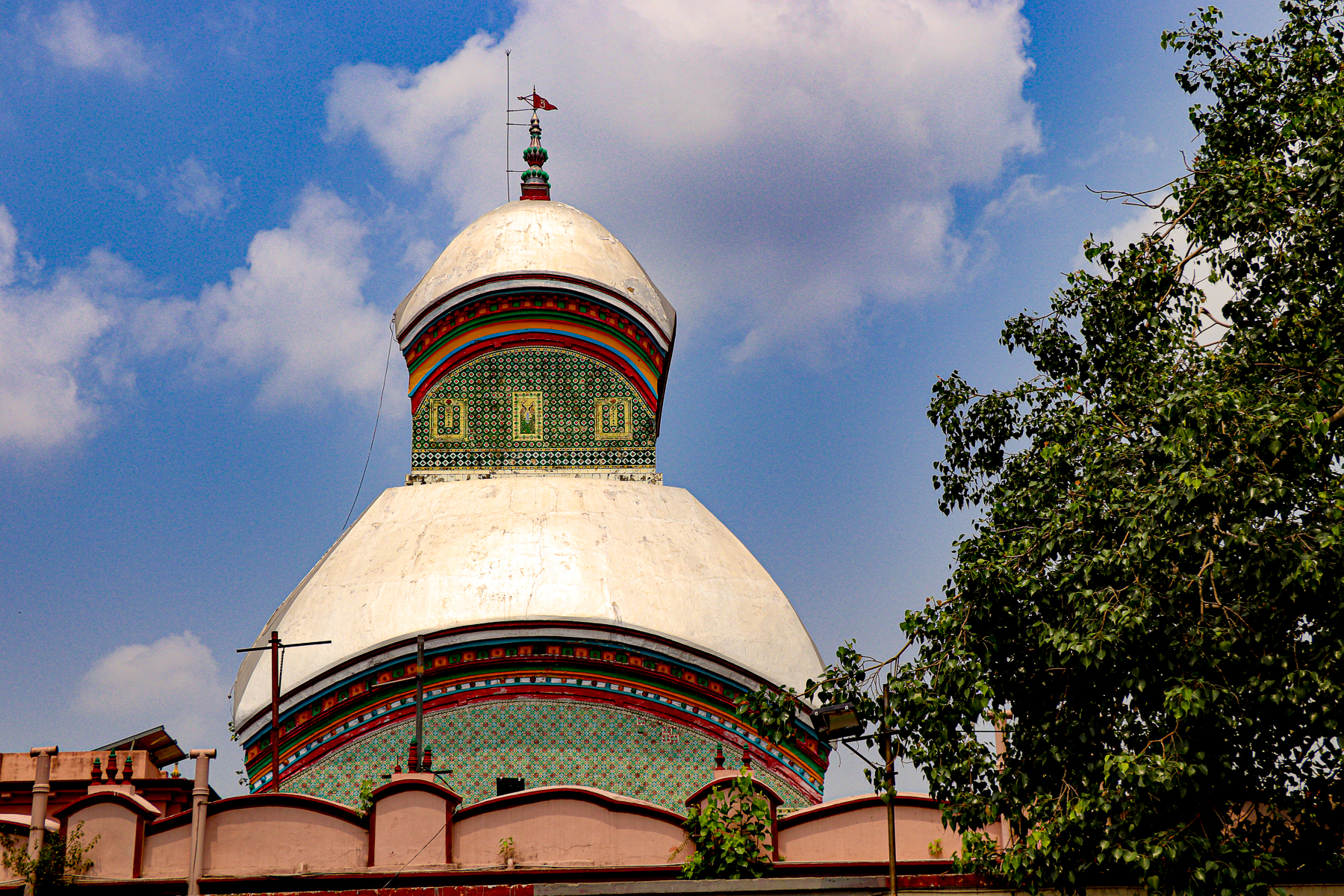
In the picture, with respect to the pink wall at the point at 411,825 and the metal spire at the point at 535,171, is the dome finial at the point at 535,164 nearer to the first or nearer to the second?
the metal spire at the point at 535,171

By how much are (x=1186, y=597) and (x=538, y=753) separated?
6.36m

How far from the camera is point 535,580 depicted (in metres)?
12.7

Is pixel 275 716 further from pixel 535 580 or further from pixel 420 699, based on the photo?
pixel 535 580

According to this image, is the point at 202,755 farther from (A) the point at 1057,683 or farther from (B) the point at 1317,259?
(B) the point at 1317,259

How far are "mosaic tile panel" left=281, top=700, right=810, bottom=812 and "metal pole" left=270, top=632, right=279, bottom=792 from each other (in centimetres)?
29

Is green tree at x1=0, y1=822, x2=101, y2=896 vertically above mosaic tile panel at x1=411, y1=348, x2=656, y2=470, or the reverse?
mosaic tile panel at x1=411, y1=348, x2=656, y2=470

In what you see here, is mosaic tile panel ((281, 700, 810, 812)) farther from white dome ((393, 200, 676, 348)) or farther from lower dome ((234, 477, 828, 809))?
white dome ((393, 200, 676, 348))

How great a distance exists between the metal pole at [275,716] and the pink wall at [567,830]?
313cm

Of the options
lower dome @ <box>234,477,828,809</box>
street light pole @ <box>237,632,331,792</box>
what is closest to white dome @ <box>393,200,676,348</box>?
lower dome @ <box>234,477,828,809</box>

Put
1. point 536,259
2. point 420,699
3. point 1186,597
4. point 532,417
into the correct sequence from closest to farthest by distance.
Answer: point 1186,597
point 420,699
point 532,417
point 536,259

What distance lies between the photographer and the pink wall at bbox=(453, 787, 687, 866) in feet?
30.6

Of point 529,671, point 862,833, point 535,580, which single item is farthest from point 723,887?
point 535,580

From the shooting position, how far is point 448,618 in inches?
489

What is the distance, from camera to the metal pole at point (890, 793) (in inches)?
327
